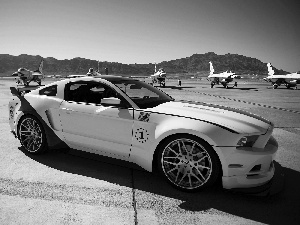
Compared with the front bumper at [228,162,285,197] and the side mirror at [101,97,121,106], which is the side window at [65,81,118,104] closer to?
the side mirror at [101,97,121,106]

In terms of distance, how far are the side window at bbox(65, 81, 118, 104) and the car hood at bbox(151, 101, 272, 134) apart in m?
1.14

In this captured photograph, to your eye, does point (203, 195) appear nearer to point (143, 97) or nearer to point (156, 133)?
point (156, 133)

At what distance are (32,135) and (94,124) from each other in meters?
1.57

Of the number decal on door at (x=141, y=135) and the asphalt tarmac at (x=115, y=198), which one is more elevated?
the number decal on door at (x=141, y=135)

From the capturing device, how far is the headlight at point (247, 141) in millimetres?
3096

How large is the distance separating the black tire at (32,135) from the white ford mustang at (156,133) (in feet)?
0.06

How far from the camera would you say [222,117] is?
11.5 feet

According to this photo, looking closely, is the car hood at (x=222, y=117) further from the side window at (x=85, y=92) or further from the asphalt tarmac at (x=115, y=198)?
the side window at (x=85, y=92)

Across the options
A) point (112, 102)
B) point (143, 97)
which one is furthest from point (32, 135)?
point (143, 97)

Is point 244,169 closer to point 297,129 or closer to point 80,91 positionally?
point 80,91

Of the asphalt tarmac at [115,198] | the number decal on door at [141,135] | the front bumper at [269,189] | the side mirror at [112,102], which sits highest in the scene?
the side mirror at [112,102]

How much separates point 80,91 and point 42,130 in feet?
3.28

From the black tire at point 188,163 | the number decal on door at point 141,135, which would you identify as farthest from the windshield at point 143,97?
the black tire at point 188,163

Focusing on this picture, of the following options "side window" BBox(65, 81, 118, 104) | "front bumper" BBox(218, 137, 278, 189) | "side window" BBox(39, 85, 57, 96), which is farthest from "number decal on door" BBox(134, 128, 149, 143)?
"side window" BBox(39, 85, 57, 96)
